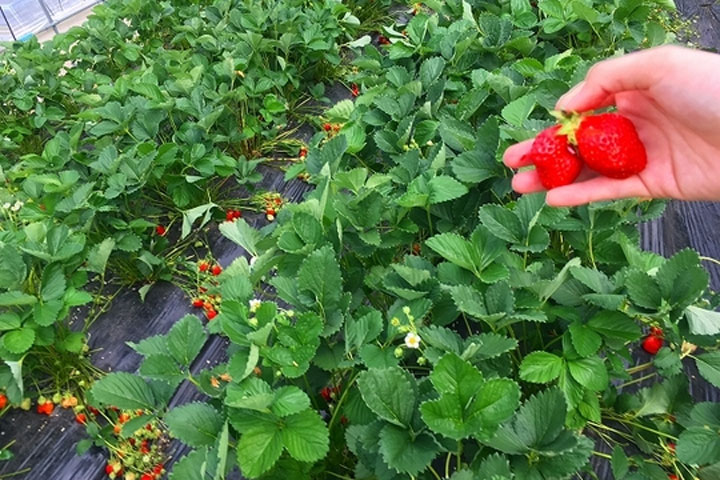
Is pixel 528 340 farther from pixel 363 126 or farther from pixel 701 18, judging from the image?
pixel 701 18

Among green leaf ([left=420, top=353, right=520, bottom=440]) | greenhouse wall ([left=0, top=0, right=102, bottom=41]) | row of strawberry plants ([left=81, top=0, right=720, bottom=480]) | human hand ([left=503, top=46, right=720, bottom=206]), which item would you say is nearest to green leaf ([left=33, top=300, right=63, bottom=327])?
row of strawberry plants ([left=81, top=0, right=720, bottom=480])

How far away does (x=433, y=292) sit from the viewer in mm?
1090

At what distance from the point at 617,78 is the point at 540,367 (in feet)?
1.82

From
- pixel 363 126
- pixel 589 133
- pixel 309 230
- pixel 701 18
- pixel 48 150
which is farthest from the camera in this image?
pixel 701 18

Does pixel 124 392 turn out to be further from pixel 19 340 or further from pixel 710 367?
pixel 710 367

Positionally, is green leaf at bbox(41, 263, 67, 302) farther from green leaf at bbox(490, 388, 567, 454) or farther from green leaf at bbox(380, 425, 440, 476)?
green leaf at bbox(490, 388, 567, 454)

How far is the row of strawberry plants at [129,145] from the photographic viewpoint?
157cm

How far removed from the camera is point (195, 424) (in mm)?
943

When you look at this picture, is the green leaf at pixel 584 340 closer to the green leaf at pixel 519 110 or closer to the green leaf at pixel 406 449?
the green leaf at pixel 406 449

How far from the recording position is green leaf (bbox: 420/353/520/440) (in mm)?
805

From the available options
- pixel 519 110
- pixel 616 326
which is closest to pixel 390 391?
pixel 616 326

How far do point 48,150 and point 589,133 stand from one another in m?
1.84

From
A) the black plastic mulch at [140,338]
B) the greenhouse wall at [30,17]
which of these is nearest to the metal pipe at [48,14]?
the greenhouse wall at [30,17]

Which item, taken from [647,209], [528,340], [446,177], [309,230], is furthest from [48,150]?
[647,209]
